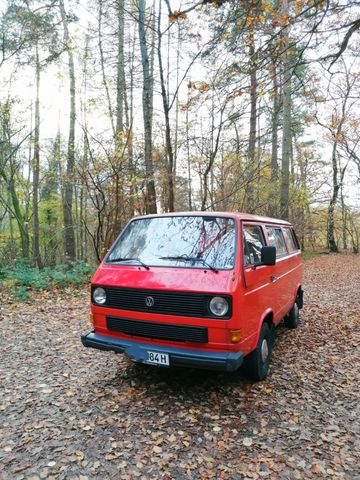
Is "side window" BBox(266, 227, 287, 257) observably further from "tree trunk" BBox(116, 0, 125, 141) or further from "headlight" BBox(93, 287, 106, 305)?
"tree trunk" BBox(116, 0, 125, 141)

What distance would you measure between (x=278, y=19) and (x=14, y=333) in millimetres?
7450

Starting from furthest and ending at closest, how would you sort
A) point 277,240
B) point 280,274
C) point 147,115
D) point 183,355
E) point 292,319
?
1. point 147,115
2. point 292,319
3. point 277,240
4. point 280,274
5. point 183,355

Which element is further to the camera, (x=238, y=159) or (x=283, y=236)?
(x=238, y=159)

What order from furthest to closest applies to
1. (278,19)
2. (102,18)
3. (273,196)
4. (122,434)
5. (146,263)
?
(273,196) < (102,18) < (278,19) < (146,263) < (122,434)

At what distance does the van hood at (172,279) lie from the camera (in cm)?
334

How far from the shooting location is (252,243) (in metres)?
4.25

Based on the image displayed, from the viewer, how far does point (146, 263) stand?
393 cm

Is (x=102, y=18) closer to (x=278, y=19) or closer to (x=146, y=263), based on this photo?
(x=278, y=19)

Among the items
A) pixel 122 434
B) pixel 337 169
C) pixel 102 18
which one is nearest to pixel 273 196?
pixel 337 169

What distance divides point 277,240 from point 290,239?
51.9 inches

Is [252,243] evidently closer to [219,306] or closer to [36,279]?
[219,306]

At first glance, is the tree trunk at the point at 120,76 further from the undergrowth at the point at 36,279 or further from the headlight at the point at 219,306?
the headlight at the point at 219,306

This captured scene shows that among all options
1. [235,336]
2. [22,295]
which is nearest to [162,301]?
[235,336]

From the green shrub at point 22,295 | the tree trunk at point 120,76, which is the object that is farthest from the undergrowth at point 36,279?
the tree trunk at point 120,76
